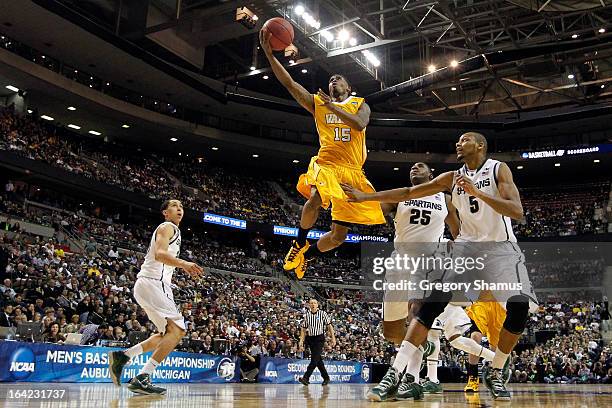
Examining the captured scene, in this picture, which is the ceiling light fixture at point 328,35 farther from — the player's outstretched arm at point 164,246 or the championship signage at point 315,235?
the player's outstretched arm at point 164,246

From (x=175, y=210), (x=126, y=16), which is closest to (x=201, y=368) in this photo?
(x=175, y=210)

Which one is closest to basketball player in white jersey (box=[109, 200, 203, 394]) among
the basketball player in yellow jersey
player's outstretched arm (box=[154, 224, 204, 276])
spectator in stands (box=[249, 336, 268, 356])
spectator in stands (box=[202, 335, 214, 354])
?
player's outstretched arm (box=[154, 224, 204, 276])

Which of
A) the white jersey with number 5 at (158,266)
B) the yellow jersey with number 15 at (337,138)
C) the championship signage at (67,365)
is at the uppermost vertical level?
the yellow jersey with number 15 at (337,138)

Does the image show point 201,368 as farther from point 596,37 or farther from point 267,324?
point 596,37

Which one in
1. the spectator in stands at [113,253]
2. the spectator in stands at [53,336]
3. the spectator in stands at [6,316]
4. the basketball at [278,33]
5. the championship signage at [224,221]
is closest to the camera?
the basketball at [278,33]

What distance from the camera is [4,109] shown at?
76.2 feet

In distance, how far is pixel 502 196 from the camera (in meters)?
4.52

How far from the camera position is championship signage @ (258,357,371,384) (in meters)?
14.1

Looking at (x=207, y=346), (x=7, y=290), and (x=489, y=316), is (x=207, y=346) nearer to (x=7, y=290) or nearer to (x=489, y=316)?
(x=7, y=290)

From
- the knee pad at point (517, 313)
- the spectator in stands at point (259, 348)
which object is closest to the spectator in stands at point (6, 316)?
the spectator in stands at point (259, 348)

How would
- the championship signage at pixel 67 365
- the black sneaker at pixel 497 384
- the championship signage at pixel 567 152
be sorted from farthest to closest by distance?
the championship signage at pixel 567 152 < the championship signage at pixel 67 365 < the black sneaker at pixel 497 384

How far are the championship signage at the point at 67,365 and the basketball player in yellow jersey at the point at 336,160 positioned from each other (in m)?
4.24

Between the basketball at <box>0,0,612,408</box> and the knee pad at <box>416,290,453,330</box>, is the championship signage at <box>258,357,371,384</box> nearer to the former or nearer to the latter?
the basketball at <box>0,0,612,408</box>

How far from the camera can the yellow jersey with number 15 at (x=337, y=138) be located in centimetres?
602
